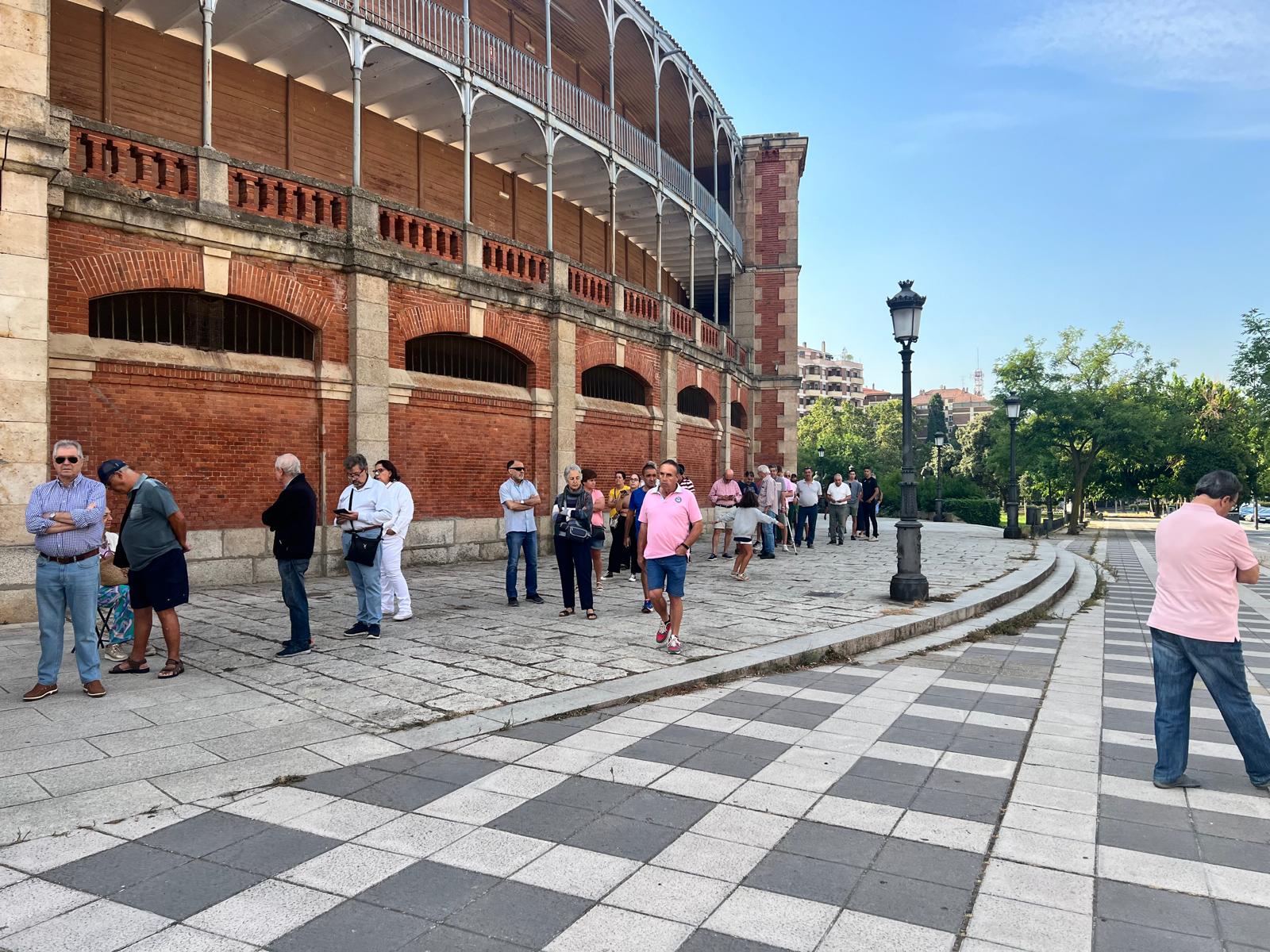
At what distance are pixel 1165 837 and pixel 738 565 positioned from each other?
9130 mm

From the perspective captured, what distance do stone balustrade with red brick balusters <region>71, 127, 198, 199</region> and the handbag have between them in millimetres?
5681

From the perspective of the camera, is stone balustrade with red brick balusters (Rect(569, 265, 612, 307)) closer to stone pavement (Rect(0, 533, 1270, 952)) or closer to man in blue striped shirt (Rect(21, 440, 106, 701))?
man in blue striped shirt (Rect(21, 440, 106, 701))

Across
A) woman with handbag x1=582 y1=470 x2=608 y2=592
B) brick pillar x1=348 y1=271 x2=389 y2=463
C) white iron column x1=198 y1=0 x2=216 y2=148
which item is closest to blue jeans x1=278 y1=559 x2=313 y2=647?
woman with handbag x1=582 y1=470 x2=608 y2=592

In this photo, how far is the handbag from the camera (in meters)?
7.95

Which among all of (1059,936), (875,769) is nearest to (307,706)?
(875,769)

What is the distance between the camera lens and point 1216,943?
289 cm

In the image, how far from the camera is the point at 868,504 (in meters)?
22.0

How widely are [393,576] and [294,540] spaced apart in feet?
6.13

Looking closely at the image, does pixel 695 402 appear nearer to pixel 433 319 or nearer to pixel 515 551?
pixel 433 319

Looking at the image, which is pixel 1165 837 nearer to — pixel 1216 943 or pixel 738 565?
pixel 1216 943

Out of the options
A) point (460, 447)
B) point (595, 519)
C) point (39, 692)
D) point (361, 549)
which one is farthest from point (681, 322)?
point (39, 692)

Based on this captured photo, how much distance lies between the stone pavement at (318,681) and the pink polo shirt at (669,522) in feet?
3.00

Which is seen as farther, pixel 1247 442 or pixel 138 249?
pixel 1247 442

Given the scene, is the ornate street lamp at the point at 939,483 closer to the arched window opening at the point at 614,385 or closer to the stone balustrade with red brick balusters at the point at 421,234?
the arched window opening at the point at 614,385
